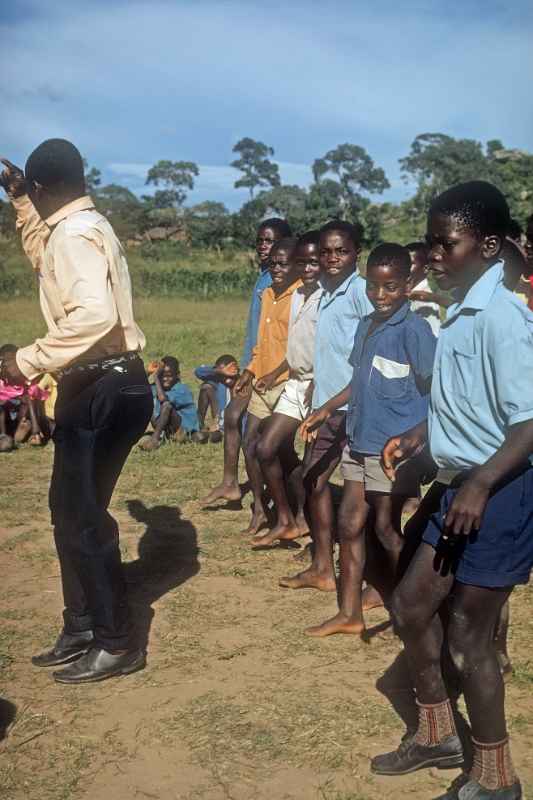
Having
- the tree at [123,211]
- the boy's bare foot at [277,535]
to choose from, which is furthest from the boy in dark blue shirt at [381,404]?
the tree at [123,211]

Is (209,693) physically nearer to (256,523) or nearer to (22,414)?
(256,523)

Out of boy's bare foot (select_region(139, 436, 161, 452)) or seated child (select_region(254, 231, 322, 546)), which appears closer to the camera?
seated child (select_region(254, 231, 322, 546))

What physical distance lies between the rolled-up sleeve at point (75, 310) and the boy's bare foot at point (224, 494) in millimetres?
2885

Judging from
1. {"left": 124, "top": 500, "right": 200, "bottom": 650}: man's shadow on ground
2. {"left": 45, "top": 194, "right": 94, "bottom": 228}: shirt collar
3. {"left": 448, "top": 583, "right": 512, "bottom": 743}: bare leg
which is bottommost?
{"left": 124, "top": 500, "right": 200, "bottom": 650}: man's shadow on ground

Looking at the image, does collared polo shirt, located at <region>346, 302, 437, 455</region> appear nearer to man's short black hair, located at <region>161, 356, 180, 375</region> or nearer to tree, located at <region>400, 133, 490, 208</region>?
man's short black hair, located at <region>161, 356, 180, 375</region>

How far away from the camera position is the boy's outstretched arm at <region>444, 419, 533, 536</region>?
2549 millimetres

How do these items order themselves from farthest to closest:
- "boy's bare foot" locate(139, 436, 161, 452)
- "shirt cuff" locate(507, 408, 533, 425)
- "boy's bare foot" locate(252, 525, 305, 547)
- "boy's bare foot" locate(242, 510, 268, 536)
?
"boy's bare foot" locate(139, 436, 161, 452) < "boy's bare foot" locate(242, 510, 268, 536) < "boy's bare foot" locate(252, 525, 305, 547) < "shirt cuff" locate(507, 408, 533, 425)

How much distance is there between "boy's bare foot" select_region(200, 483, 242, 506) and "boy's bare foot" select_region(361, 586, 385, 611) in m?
1.79

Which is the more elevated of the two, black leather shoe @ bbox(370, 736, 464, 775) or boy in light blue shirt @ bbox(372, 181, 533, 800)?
boy in light blue shirt @ bbox(372, 181, 533, 800)

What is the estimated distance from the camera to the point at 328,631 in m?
4.22

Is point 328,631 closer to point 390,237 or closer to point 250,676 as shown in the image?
point 250,676

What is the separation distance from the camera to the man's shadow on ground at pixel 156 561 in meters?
4.62

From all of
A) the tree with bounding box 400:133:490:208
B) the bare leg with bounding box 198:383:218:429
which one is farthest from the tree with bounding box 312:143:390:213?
the bare leg with bounding box 198:383:218:429

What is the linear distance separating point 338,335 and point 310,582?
135cm
